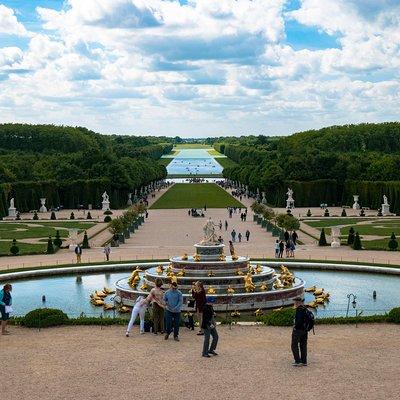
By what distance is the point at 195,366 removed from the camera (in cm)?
1789

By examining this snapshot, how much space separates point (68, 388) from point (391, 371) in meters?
7.39

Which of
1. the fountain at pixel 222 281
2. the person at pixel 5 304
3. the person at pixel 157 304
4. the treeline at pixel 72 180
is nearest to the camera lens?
the person at pixel 157 304

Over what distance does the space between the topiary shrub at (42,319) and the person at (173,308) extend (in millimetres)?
4049

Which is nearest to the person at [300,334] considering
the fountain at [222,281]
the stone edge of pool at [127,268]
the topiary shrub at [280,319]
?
the topiary shrub at [280,319]

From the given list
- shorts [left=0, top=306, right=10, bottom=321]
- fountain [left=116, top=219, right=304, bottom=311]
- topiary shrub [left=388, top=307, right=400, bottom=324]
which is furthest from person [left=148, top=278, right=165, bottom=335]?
topiary shrub [left=388, top=307, right=400, bottom=324]

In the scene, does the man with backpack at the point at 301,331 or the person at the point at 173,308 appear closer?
the man with backpack at the point at 301,331

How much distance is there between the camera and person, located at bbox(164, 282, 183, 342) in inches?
808

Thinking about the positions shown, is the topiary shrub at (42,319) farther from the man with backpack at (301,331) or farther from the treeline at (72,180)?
the treeline at (72,180)

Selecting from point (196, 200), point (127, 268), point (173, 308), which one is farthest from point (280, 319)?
point (196, 200)

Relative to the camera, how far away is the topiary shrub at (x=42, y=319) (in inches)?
894

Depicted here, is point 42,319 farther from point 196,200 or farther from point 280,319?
point 196,200

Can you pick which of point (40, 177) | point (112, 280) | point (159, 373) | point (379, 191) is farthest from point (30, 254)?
point (40, 177)

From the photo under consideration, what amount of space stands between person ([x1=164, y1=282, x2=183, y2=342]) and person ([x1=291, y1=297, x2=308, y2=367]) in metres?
3.96

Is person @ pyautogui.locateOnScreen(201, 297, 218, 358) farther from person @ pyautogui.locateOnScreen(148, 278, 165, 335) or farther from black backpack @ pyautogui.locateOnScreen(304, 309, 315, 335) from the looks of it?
person @ pyautogui.locateOnScreen(148, 278, 165, 335)
